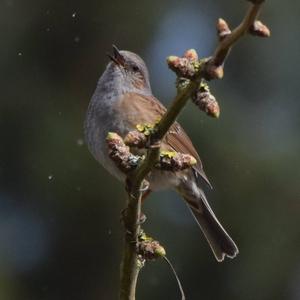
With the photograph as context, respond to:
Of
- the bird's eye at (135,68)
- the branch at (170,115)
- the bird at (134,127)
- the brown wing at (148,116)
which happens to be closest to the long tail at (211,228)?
the bird at (134,127)

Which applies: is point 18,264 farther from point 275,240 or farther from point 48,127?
point 275,240

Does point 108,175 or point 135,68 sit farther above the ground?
point 135,68

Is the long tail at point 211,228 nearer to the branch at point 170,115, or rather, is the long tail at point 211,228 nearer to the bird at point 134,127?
the bird at point 134,127

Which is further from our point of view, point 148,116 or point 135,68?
point 135,68

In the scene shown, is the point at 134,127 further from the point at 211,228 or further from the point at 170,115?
the point at 170,115

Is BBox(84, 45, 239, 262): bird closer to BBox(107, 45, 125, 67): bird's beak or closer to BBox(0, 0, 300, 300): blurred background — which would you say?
BBox(107, 45, 125, 67): bird's beak

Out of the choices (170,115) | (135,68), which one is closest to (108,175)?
(135,68)
